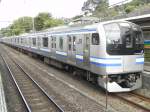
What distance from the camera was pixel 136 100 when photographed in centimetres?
Answer: 986

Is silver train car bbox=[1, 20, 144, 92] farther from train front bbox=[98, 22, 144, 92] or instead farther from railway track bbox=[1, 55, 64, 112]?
railway track bbox=[1, 55, 64, 112]

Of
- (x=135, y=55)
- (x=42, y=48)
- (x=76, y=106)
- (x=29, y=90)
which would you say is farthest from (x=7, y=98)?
(x=42, y=48)

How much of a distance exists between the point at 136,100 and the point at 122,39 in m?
2.40

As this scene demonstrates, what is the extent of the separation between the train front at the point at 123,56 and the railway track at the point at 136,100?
0.31m

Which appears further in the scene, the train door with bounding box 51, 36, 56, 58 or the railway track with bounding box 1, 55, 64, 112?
the train door with bounding box 51, 36, 56, 58

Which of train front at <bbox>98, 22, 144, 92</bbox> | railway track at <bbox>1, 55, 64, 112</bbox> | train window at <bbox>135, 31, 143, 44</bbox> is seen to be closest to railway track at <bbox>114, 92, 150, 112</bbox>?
train front at <bbox>98, 22, 144, 92</bbox>

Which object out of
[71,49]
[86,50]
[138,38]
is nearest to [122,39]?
[138,38]

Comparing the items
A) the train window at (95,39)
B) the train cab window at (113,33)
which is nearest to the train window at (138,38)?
the train cab window at (113,33)

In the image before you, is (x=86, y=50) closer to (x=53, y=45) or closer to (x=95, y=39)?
(x=95, y=39)

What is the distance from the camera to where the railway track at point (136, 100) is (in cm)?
889

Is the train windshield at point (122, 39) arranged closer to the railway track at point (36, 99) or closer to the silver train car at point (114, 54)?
the silver train car at point (114, 54)

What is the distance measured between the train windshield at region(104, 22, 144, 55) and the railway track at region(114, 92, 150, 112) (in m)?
1.72

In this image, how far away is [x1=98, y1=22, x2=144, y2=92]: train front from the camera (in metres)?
10.0

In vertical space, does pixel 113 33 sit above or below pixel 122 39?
above
